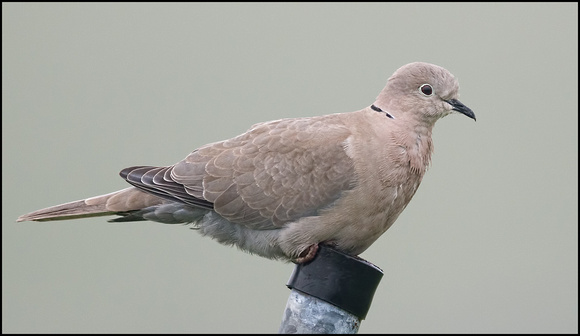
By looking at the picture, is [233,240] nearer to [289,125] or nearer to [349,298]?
[289,125]

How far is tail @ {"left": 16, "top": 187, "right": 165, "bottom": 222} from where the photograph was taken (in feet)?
13.9

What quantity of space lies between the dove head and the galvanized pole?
60.5 inches

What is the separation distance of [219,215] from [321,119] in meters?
0.76

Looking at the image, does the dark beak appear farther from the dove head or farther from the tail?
the tail

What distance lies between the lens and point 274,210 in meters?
4.10

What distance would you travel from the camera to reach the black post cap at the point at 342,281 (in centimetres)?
287

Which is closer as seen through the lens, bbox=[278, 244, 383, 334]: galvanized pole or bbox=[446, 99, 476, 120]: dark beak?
bbox=[278, 244, 383, 334]: galvanized pole

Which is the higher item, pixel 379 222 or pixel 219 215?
pixel 379 222

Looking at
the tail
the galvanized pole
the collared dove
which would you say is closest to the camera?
the galvanized pole

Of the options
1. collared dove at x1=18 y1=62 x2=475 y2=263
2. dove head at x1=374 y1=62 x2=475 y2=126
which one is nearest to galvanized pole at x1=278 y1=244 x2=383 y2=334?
collared dove at x1=18 y1=62 x2=475 y2=263

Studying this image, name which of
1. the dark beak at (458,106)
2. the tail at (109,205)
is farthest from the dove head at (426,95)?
the tail at (109,205)

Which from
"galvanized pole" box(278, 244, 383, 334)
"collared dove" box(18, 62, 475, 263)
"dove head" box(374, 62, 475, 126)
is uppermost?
"dove head" box(374, 62, 475, 126)

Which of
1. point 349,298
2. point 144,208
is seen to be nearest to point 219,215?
point 144,208

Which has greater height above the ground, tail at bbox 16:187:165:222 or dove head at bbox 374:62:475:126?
dove head at bbox 374:62:475:126
